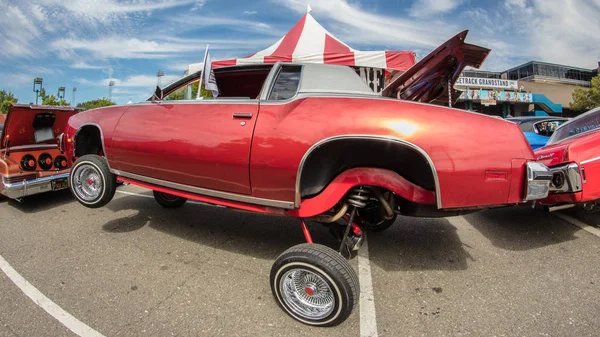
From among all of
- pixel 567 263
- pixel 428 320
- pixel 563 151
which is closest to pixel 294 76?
pixel 428 320

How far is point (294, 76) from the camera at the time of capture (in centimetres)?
254

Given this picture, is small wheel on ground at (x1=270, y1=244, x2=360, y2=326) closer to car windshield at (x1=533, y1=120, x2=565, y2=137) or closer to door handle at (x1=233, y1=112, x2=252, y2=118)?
door handle at (x1=233, y1=112, x2=252, y2=118)

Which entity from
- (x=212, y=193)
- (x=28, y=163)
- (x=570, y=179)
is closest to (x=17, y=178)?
(x=28, y=163)

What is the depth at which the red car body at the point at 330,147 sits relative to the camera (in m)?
1.92

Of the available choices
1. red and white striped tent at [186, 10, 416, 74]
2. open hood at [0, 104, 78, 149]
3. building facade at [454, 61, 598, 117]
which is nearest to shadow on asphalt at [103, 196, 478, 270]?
open hood at [0, 104, 78, 149]

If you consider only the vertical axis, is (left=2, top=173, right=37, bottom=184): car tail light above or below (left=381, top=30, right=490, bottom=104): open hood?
below

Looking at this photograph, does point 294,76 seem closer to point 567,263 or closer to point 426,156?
point 426,156

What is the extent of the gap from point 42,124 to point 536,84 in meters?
53.6

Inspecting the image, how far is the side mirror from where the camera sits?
3.01m

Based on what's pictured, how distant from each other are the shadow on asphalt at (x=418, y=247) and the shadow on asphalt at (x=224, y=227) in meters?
0.57

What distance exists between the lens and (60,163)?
→ 5.18 metres

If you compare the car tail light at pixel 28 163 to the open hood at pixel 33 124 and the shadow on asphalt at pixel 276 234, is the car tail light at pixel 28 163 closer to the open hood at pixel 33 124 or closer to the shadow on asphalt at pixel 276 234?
the open hood at pixel 33 124

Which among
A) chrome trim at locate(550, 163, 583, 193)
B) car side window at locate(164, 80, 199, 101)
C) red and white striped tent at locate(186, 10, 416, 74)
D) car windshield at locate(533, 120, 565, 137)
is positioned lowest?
chrome trim at locate(550, 163, 583, 193)

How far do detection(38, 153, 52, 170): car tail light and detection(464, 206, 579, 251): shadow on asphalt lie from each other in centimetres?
678
